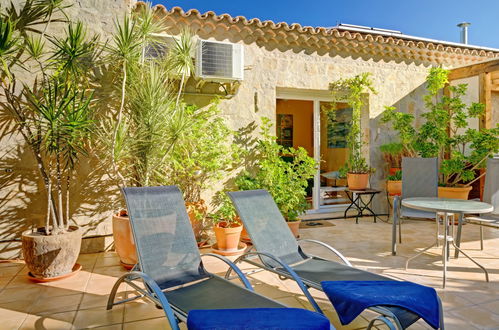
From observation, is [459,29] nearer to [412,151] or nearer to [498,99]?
[498,99]

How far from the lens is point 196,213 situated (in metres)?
5.07

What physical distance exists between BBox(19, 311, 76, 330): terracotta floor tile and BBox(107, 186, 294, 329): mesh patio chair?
0.34 metres

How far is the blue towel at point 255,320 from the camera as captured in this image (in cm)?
199

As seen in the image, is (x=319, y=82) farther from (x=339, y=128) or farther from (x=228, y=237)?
(x=228, y=237)

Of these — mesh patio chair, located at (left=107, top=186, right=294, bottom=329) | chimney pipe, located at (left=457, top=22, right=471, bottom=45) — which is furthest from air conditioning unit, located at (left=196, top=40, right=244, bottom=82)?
chimney pipe, located at (left=457, top=22, right=471, bottom=45)

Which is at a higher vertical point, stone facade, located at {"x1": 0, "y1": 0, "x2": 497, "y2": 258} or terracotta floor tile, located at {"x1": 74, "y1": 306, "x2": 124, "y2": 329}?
stone facade, located at {"x1": 0, "y1": 0, "x2": 497, "y2": 258}

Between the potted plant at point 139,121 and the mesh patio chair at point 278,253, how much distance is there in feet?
5.02

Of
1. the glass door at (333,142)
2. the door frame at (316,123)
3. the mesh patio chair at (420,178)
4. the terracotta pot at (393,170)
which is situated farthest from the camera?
the glass door at (333,142)

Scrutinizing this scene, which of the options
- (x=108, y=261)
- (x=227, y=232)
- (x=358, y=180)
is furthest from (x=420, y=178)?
(x=108, y=261)

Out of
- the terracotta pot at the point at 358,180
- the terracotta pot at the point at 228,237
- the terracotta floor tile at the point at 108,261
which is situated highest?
the terracotta pot at the point at 358,180

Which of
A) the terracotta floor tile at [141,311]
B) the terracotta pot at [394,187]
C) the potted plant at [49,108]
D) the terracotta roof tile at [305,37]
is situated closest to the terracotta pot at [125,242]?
the potted plant at [49,108]

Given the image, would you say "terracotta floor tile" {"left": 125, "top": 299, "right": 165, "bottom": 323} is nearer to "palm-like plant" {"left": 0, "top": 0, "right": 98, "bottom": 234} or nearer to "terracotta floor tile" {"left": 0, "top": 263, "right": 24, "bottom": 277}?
"palm-like plant" {"left": 0, "top": 0, "right": 98, "bottom": 234}

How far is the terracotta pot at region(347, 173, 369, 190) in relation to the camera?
23.4ft

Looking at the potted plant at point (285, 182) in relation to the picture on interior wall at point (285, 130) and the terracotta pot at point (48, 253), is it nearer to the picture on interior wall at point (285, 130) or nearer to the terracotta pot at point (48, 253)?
the terracotta pot at point (48, 253)
